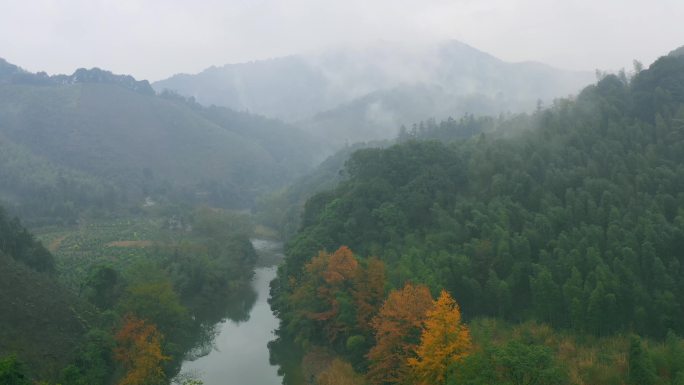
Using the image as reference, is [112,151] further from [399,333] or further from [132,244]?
[399,333]

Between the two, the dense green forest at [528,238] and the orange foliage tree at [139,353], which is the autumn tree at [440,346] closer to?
the dense green forest at [528,238]

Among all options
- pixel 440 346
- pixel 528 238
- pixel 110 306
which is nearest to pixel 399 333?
pixel 440 346

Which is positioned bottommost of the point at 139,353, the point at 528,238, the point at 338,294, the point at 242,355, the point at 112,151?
the point at 242,355

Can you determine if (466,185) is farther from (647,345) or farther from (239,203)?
(239,203)

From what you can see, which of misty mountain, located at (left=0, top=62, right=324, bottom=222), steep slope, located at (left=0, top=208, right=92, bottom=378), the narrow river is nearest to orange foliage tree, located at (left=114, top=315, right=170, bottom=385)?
steep slope, located at (left=0, top=208, right=92, bottom=378)

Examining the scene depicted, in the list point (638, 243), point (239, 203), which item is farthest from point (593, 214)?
point (239, 203)

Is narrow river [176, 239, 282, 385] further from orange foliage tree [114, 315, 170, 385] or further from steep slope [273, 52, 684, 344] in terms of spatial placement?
orange foliage tree [114, 315, 170, 385]
